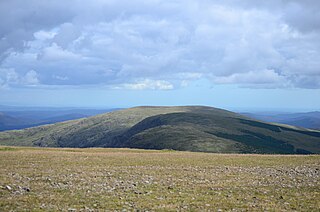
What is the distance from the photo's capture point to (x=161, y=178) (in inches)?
933

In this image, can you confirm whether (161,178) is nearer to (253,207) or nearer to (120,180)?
(120,180)

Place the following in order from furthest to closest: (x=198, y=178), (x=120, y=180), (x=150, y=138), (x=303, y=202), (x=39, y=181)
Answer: (x=150, y=138), (x=198, y=178), (x=120, y=180), (x=39, y=181), (x=303, y=202)

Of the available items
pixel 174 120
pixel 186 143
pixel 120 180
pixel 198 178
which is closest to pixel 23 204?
pixel 120 180

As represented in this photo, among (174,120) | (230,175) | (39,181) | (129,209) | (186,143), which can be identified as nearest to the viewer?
(129,209)

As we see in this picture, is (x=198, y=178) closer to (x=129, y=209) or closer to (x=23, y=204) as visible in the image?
(x=129, y=209)

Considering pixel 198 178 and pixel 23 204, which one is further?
pixel 198 178

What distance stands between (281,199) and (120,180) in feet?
34.3

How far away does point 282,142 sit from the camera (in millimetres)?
159500

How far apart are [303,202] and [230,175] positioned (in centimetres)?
911

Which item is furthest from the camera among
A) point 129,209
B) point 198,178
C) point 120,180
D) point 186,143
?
point 186,143

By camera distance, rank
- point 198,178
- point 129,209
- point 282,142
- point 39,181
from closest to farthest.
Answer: point 129,209
point 39,181
point 198,178
point 282,142

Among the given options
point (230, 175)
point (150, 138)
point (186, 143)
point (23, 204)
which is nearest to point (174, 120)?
point (150, 138)

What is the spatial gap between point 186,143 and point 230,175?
3742 inches

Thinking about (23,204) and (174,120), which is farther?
(174,120)
